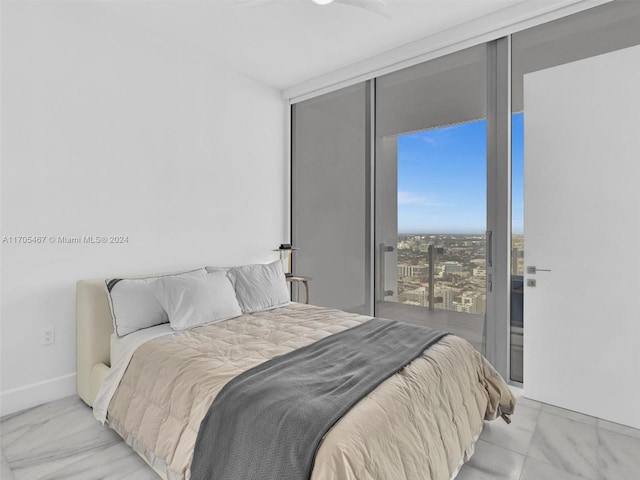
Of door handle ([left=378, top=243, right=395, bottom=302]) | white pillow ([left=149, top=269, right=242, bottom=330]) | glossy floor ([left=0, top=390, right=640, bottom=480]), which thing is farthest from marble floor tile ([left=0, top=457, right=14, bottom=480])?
door handle ([left=378, top=243, right=395, bottom=302])

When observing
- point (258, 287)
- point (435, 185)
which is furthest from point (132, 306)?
point (435, 185)

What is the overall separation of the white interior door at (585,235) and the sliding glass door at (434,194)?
1.36ft

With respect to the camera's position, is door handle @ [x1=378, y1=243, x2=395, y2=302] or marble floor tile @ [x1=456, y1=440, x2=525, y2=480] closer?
marble floor tile @ [x1=456, y1=440, x2=525, y2=480]

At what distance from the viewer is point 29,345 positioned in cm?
243

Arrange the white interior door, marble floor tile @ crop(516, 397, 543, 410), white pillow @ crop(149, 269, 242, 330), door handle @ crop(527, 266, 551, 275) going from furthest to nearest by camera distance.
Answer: door handle @ crop(527, 266, 551, 275)
marble floor tile @ crop(516, 397, 543, 410)
white pillow @ crop(149, 269, 242, 330)
the white interior door

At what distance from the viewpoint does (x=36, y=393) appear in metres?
2.44

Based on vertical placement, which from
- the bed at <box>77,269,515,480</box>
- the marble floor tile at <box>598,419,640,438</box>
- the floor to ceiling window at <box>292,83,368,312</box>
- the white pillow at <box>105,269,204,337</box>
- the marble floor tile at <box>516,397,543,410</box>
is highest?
the floor to ceiling window at <box>292,83,368,312</box>

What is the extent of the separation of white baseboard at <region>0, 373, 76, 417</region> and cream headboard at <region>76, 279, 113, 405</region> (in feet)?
Answer: 0.48

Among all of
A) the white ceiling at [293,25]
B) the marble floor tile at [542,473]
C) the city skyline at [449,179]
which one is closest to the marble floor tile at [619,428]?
the marble floor tile at [542,473]

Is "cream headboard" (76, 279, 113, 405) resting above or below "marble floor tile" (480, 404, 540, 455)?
above

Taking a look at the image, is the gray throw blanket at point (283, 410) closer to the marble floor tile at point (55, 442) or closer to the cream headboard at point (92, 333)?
the marble floor tile at point (55, 442)

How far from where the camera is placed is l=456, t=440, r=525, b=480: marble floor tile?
5.80 feet

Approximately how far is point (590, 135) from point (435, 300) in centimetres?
173

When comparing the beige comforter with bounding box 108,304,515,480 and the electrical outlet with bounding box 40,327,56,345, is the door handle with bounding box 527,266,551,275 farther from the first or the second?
the electrical outlet with bounding box 40,327,56,345
